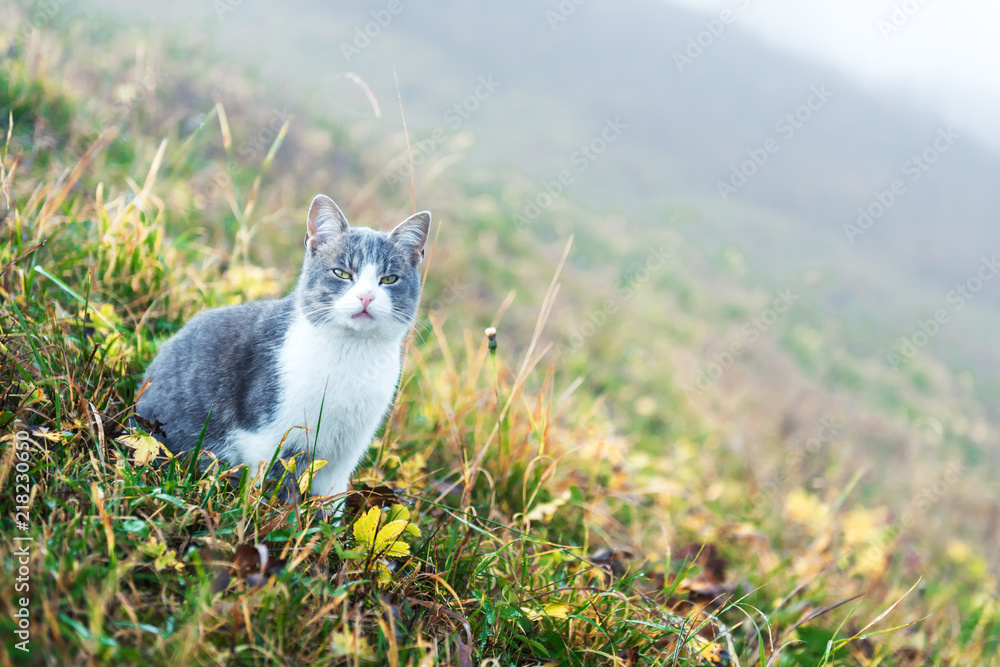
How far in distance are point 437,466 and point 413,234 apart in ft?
4.44

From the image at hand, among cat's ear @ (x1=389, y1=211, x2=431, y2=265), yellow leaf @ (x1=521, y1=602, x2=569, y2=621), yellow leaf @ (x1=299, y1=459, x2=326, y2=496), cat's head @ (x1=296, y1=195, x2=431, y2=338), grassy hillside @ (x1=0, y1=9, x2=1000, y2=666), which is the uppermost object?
cat's ear @ (x1=389, y1=211, x2=431, y2=265)

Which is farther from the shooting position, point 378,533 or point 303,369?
point 303,369

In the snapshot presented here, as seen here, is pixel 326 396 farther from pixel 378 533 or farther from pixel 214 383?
pixel 378 533

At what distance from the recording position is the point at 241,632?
5.38ft

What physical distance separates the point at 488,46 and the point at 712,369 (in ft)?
59.5

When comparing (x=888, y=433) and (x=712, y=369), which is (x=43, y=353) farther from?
(x=888, y=433)

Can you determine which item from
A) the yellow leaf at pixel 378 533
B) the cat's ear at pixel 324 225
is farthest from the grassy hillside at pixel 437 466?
the cat's ear at pixel 324 225

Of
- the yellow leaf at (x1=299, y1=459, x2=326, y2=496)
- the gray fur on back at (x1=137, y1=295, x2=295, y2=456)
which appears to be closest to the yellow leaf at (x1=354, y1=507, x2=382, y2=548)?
the yellow leaf at (x1=299, y1=459, x2=326, y2=496)

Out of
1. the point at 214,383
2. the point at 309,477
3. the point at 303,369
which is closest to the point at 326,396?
the point at 303,369

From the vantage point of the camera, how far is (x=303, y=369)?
2.46 meters

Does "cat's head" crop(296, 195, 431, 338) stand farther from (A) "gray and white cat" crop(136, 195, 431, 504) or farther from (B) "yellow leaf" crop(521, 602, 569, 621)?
(B) "yellow leaf" crop(521, 602, 569, 621)

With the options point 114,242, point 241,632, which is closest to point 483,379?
point 114,242

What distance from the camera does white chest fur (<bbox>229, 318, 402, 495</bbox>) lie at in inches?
95.4

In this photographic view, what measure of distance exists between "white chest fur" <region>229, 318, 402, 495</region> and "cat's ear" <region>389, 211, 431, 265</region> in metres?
0.51
